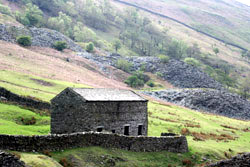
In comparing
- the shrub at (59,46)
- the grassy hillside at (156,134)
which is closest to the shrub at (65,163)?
the grassy hillside at (156,134)

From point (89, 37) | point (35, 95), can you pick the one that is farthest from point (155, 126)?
point (89, 37)

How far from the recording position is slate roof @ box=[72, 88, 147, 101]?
42.5 meters

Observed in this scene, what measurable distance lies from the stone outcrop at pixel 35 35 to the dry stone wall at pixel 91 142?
262ft

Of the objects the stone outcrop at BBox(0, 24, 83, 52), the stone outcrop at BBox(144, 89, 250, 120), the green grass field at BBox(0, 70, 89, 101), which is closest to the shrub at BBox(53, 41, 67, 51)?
the stone outcrop at BBox(0, 24, 83, 52)

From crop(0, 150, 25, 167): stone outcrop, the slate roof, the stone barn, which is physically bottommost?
crop(0, 150, 25, 167): stone outcrop

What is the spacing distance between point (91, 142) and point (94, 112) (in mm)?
8833

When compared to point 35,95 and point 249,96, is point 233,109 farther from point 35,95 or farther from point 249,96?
point 35,95

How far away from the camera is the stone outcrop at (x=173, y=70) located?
144 metres

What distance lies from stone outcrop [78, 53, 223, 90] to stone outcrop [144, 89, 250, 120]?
2607cm

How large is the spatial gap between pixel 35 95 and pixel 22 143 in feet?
113

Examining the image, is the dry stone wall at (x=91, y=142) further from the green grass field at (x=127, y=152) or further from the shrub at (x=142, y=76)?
the shrub at (x=142, y=76)

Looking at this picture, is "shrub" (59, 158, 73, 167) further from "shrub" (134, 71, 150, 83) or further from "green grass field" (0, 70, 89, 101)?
"shrub" (134, 71, 150, 83)

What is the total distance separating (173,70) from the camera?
153m

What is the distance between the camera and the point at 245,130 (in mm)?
74000
